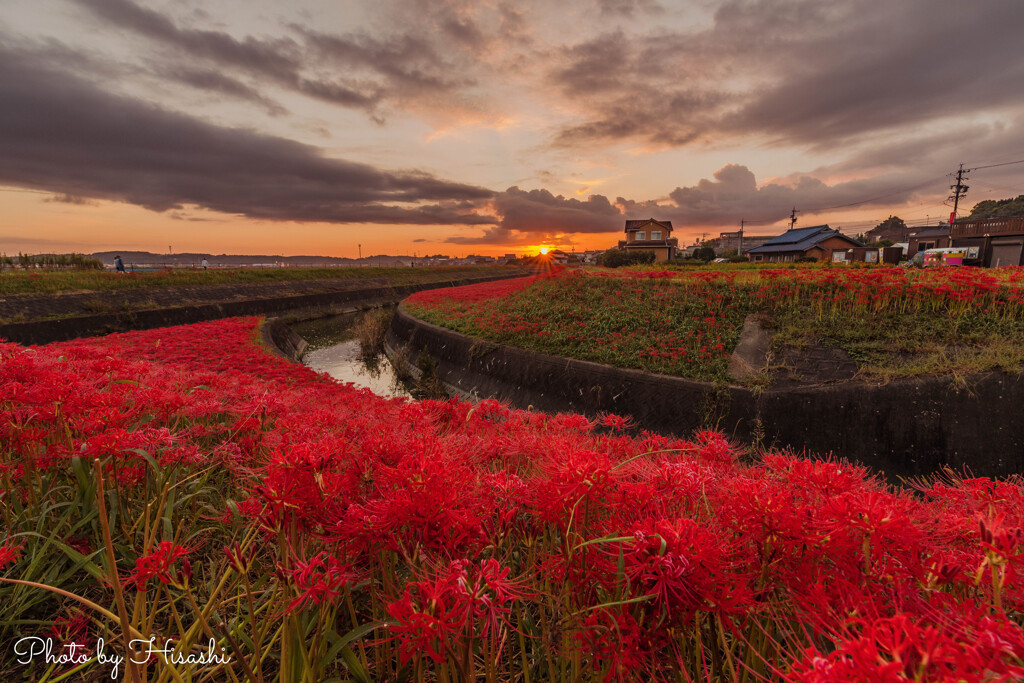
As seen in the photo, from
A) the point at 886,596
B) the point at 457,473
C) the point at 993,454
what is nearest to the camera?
the point at 886,596

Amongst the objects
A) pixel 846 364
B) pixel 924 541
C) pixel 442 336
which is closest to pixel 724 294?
pixel 846 364

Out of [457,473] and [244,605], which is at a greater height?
[457,473]

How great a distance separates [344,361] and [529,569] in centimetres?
1683

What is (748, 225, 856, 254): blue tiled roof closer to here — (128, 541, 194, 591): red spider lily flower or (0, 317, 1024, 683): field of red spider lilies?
(0, 317, 1024, 683): field of red spider lilies

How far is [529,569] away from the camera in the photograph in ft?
4.30

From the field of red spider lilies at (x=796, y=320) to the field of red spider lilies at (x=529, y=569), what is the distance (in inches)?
301

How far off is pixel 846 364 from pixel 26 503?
10810 millimetres

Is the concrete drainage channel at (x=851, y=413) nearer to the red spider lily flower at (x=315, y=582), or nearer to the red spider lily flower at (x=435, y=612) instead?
the red spider lily flower at (x=435, y=612)

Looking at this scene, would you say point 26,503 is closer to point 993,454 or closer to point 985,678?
point 985,678

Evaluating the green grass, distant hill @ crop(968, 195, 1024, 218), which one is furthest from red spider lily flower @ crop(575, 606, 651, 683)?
distant hill @ crop(968, 195, 1024, 218)

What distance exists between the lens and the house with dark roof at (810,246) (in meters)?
37.8

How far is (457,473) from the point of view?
1386 millimetres

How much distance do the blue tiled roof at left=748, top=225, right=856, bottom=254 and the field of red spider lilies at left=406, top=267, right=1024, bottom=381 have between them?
32.4 metres

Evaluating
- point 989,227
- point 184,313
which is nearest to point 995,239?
point 989,227
